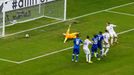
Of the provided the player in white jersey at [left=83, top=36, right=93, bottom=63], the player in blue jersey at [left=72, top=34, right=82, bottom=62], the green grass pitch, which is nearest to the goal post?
the green grass pitch

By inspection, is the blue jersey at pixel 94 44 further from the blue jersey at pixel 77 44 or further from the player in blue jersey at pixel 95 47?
the blue jersey at pixel 77 44

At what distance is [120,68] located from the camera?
33094mm

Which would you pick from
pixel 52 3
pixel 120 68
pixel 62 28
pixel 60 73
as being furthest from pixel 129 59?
pixel 52 3

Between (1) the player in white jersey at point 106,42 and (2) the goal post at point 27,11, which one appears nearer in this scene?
(1) the player in white jersey at point 106,42

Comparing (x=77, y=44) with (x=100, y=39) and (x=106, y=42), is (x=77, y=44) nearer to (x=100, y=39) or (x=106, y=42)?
(x=100, y=39)

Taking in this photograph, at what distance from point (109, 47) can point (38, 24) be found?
834 cm

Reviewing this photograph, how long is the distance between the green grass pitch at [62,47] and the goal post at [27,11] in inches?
22.0

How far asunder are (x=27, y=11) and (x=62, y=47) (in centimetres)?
725

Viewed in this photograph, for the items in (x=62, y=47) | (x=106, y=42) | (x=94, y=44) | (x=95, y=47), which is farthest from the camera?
(x=62, y=47)

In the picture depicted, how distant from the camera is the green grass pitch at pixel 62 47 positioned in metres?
32.7

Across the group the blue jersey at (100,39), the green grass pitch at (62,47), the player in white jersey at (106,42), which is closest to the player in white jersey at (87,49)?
the green grass pitch at (62,47)

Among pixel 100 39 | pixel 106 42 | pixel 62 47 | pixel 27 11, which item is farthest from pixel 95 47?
pixel 27 11

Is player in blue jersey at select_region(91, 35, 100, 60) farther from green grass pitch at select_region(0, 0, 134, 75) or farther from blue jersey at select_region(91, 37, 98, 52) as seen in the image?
green grass pitch at select_region(0, 0, 134, 75)

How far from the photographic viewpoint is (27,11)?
43.5m
